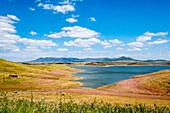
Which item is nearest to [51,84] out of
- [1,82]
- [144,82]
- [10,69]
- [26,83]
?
[26,83]

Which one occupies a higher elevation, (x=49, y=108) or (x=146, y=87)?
(x=49, y=108)

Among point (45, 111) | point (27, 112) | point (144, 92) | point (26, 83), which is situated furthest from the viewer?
point (26, 83)

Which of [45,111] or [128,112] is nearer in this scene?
[45,111]

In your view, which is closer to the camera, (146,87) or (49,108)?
(49,108)

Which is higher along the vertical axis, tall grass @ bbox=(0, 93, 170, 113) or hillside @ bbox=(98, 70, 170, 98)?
tall grass @ bbox=(0, 93, 170, 113)

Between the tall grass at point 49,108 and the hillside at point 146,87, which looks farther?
the hillside at point 146,87

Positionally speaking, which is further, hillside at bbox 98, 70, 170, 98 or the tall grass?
hillside at bbox 98, 70, 170, 98

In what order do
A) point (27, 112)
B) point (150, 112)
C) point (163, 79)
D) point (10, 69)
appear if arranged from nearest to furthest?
point (27, 112) → point (150, 112) → point (163, 79) → point (10, 69)

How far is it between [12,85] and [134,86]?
1280 inches

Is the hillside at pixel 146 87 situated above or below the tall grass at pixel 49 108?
below

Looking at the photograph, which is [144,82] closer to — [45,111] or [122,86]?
[122,86]

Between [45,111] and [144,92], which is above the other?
[45,111]

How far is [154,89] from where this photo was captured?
221 feet

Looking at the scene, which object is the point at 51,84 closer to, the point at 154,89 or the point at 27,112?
the point at 154,89
